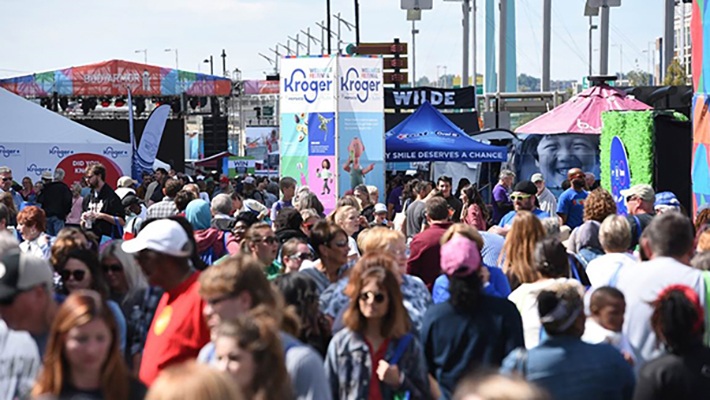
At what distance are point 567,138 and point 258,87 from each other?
4937 cm

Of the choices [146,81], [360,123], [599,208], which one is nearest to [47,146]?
[360,123]

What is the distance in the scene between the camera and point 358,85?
57.3ft

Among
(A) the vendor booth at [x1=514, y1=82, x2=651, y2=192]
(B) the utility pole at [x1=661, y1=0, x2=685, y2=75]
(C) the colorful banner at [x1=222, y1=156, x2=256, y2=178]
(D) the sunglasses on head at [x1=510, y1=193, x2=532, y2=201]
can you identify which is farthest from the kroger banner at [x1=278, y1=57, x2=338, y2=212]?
(C) the colorful banner at [x1=222, y1=156, x2=256, y2=178]

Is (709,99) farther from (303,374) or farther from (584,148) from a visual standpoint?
(303,374)

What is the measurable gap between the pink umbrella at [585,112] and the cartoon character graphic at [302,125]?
479 cm

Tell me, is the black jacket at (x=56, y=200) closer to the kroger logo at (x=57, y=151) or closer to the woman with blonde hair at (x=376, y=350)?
the kroger logo at (x=57, y=151)

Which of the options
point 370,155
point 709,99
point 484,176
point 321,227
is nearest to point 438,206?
point 321,227

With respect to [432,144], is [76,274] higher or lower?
lower

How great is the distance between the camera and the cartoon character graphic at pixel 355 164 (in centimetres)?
1731

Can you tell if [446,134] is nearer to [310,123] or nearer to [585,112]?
[585,112]

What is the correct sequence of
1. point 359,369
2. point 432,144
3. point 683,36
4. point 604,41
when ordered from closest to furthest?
point 359,369 < point 432,144 < point 604,41 < point 683,36

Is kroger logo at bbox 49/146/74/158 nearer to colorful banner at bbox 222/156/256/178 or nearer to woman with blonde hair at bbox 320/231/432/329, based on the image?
woman with blonde hair at bbox 320/231/432/329

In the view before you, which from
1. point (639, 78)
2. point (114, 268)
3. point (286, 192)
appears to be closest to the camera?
point (114, 268)

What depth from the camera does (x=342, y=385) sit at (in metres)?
5.14
